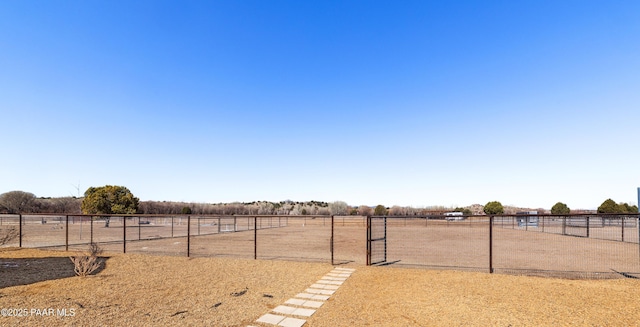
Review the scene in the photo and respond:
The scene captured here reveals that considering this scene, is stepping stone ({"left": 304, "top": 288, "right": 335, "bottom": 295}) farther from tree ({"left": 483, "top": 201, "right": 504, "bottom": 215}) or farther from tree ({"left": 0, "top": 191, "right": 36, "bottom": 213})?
tree ({"left": 483, "top": 201, "right": 504, "bottom": 215})

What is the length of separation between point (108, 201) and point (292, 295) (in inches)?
1866

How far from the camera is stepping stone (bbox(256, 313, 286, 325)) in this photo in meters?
6.15

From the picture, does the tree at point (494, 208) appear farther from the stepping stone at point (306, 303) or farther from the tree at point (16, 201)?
the tree at point (16, 201)

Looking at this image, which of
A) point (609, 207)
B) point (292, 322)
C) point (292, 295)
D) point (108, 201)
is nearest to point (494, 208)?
point (609, 207)

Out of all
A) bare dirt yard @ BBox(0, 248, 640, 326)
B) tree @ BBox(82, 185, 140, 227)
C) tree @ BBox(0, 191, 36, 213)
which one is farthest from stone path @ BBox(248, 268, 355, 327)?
tree @ BBox(0, 191, 36, 213)

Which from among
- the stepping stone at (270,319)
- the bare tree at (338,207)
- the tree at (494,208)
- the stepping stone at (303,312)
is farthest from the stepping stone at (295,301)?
the bare tree at (338,207)

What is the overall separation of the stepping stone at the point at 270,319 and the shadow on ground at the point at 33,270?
22.7 ft

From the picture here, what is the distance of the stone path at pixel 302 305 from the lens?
6.22 meters

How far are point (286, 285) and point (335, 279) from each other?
1572 mm

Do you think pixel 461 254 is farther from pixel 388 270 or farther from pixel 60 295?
pixel 60 295

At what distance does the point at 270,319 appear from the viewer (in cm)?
630

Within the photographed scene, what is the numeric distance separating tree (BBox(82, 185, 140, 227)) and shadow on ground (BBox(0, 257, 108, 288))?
122ft

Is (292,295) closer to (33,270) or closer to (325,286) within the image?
(325,286)

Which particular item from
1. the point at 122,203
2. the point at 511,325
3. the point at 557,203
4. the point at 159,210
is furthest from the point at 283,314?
the point at 159,210
